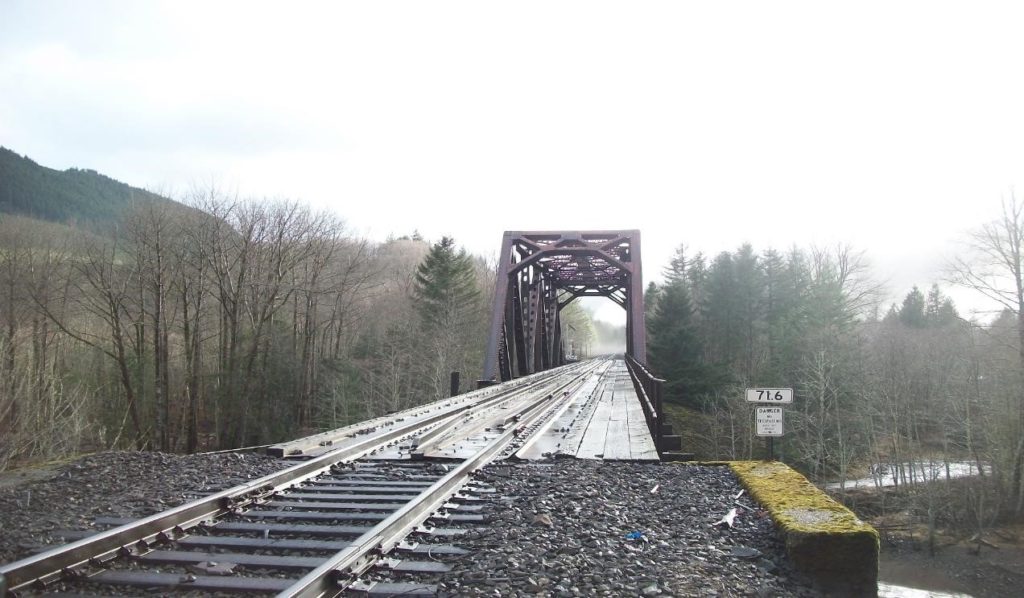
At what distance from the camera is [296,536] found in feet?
13.7

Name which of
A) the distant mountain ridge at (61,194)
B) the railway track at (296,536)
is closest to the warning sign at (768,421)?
the railway track at (296,536)

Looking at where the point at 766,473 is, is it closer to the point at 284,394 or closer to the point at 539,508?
the point at 539,508

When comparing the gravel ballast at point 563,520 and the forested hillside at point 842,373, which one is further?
the forested hillside at point 842,373

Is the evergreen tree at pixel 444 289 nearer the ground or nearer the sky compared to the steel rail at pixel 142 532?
nearer the sky

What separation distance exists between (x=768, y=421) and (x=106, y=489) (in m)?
6.18

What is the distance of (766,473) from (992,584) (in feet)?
74.4

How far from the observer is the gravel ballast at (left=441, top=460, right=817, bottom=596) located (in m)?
3.37

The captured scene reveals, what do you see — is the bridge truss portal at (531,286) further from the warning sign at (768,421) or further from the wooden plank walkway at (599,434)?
the warning sign at (768,421)

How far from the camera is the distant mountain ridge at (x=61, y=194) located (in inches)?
960

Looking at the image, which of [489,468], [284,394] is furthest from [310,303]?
[489,468]

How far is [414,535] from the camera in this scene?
418 centimetres

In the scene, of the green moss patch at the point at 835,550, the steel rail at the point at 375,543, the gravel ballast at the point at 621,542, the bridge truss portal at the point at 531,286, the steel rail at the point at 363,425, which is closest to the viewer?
the steel rail at the point at 375,543

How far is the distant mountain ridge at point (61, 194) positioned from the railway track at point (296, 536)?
23.8 meters

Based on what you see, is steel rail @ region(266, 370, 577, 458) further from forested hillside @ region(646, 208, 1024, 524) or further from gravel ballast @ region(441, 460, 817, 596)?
forested hillside @ region(646, 208, 1024, 524)
